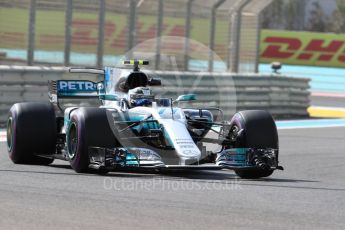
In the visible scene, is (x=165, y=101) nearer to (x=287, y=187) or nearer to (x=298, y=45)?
(x=287, y=187)

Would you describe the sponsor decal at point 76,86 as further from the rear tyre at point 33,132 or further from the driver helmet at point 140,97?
the driver helmet at point 140,97

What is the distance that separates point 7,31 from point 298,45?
87.0 feet

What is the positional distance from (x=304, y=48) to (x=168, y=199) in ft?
113

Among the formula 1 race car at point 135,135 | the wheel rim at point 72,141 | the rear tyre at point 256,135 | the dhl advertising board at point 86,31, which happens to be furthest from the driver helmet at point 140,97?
the dhl advertising board at point 86,31

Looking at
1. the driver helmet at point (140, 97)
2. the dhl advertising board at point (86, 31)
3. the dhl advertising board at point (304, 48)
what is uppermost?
the dhl advertising board at point (304, 48)

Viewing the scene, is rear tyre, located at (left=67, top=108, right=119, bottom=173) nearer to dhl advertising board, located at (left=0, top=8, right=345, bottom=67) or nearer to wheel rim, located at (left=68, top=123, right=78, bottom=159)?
wheel rim, located at (left=68, top=123, right=78, bottom=159)

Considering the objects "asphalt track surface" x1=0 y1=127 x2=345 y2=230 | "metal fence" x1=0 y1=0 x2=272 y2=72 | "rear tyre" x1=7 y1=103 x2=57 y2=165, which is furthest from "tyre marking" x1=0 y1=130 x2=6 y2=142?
"rear tyre" x1=7 y1=103 x2=57 y2=165

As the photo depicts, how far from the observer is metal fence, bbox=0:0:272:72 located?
17.8 m

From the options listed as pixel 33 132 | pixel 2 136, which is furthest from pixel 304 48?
pixel 33 132

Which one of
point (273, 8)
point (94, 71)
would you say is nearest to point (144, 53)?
point (94, 71)

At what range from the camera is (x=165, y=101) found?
36.1ft

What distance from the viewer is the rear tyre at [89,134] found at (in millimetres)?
10242

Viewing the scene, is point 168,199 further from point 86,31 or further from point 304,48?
point 304,48

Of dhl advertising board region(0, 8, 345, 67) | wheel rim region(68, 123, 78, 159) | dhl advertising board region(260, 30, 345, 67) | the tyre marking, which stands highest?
dhl advertising board region(260, 30, 345, 67)
